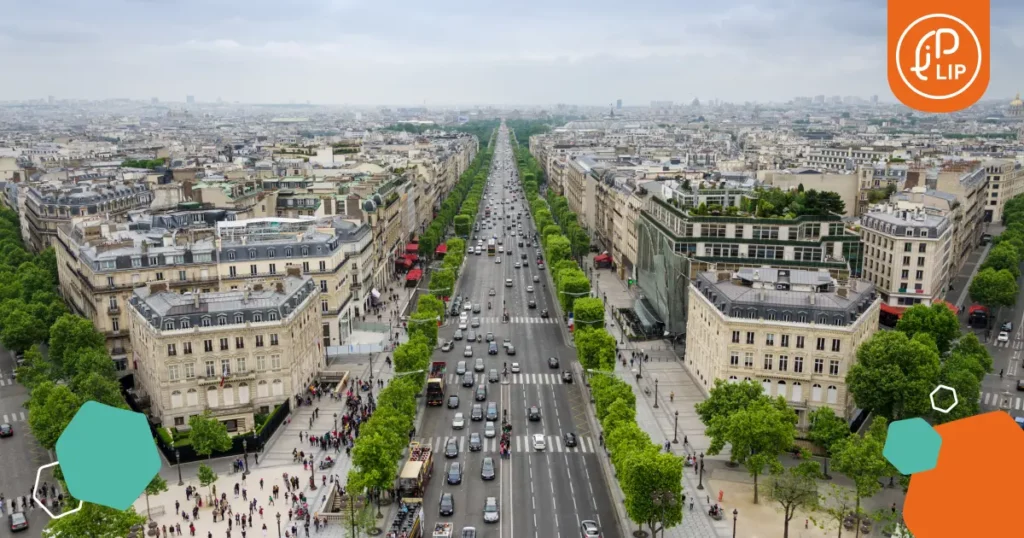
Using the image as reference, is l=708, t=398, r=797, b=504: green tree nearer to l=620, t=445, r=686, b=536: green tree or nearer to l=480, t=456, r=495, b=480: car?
l=620, t=445, r=686, b=536: green tree

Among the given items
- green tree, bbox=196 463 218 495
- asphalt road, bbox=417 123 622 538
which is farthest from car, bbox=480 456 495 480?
green tree, bbox=196 463 218 495

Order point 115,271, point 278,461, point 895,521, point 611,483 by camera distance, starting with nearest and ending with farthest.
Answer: point 895,521 → point 611,483 → point 278,461 → point 115,271

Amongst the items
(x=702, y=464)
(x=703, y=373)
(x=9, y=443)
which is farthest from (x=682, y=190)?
(x=9, y=443)

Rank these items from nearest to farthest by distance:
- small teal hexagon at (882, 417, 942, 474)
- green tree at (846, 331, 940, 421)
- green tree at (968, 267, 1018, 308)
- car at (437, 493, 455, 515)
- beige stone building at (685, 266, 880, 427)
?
small teal hexagon at (882, 417, 942, 474)
car at (437, 493, 455, 515)
green tree at (846, 331, 940, 421)
beige stone building at (685, 266, 880, 427)
green tree at (968, 267, 1018, 308)

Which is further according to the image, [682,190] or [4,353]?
[682,190]

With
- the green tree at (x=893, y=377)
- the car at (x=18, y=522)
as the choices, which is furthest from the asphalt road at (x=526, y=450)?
the car at (x=18, y=522)

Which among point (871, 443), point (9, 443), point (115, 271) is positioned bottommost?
point (9, 443)

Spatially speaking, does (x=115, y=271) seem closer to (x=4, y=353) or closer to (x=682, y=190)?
(x=4, y=353)
